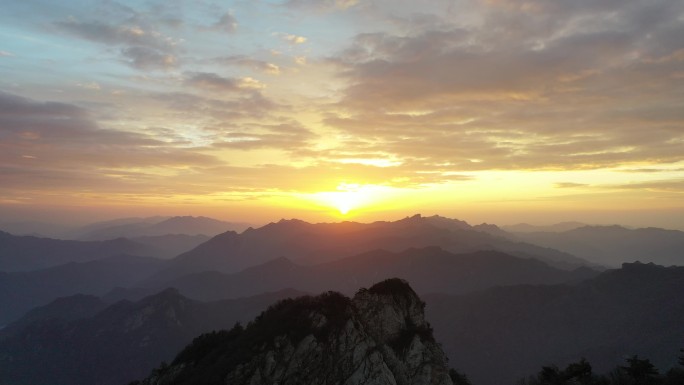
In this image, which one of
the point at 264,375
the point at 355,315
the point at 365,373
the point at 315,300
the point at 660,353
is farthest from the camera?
the point at 660,353

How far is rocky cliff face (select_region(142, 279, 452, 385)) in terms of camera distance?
57062 mm

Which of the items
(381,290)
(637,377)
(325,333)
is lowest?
(637,377)

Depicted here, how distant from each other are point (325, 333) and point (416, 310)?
1877cm

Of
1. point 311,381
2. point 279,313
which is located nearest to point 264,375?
point 311,381

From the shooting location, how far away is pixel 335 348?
2323 inches

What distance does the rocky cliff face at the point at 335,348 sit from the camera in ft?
187

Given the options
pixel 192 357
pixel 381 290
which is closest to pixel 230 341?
pixel 192 357

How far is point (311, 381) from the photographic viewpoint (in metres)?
56.4

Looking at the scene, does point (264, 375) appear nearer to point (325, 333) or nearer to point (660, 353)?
point (325, 333)

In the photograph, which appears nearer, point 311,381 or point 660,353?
point 311,381

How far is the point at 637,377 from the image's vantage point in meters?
68.1

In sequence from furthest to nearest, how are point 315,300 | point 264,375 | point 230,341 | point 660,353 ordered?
point 660,353, point 230,341, point 315,300, point 264,375

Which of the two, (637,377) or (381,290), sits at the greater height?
(381,290)

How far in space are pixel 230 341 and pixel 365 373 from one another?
3138 cm
